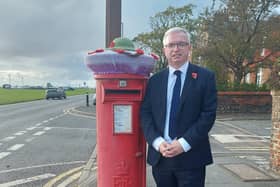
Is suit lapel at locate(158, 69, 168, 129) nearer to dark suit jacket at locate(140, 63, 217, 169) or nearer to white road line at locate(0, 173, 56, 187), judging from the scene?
dark suit jacket at locate(140, 63, 217, 169)

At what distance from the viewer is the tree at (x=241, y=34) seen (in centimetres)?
1789

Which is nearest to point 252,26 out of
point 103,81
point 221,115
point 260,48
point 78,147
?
point 260,48

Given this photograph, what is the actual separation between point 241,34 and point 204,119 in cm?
1704

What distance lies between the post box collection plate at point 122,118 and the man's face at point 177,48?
70 cm

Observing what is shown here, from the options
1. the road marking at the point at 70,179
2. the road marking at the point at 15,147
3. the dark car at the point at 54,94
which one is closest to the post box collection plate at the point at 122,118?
the road marking at the point at 70,179

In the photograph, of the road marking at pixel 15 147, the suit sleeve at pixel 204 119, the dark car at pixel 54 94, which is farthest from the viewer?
the dark car at pixel 54 94

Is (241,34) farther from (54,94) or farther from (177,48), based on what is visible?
(54,94)

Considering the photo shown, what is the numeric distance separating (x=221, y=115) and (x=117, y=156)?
14.9m

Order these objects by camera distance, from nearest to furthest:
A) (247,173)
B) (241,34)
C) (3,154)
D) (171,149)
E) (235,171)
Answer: (171,149)
(247,173)
(235,171)
(3,154)
(241,34)

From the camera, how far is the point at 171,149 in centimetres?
237

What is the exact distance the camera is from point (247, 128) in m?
12.3

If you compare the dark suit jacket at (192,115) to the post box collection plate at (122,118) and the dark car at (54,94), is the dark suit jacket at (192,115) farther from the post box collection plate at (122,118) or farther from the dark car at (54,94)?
the dark car at (54,94)

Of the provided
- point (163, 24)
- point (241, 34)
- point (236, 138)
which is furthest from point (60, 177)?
point (163, 24)

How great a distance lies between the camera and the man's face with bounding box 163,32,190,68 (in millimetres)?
2463
